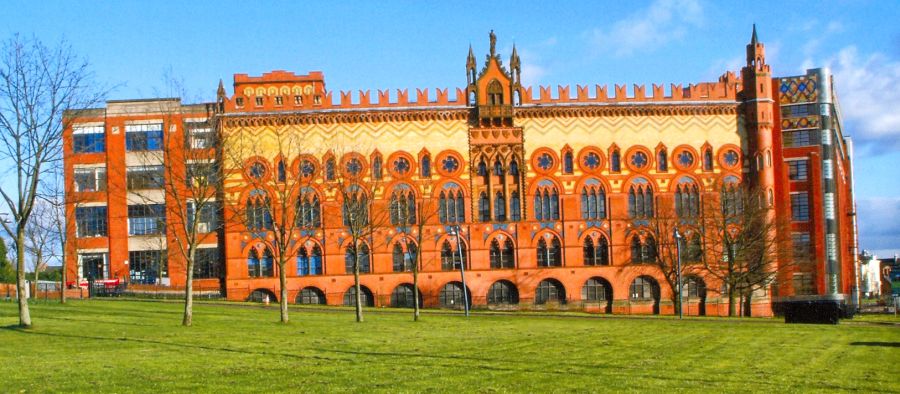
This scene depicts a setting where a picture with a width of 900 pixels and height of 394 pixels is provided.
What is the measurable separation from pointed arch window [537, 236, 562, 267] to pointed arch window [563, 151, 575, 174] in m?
4.80

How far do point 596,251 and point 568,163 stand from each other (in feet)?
21.3

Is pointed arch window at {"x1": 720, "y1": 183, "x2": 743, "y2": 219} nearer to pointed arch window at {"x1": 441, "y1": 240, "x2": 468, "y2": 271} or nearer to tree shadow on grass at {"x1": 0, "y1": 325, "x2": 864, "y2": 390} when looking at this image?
pointed arch window at {"x1": 441, "y1": 240, "x2": 468, "y2": 271}

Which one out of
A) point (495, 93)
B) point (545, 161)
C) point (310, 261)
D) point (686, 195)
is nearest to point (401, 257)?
point (310, 261)

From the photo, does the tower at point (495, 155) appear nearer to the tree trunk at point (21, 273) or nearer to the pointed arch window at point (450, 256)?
the pointed arch window at point (450, 256)

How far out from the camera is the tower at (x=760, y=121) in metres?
70.8

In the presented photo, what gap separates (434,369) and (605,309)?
161 ft

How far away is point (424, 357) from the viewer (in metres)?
24.6

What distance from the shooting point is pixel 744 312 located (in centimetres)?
6925

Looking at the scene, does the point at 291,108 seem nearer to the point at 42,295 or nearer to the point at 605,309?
the point at 42,295

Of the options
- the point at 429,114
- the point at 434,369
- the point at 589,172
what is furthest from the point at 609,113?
the point at 434,369

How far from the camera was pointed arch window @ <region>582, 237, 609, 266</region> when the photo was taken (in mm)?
70312

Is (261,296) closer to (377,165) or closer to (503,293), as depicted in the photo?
(377,165)

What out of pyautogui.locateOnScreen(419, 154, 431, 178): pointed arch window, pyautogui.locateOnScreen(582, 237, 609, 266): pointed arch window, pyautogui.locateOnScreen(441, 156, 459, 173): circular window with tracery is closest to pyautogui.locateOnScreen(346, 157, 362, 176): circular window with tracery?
pyautogui.locateOnScreen(419, 154, 431, 178): pointed arch window

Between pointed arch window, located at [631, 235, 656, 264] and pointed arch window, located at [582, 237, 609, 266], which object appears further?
pointed arch window, located at [582, 237, 609, 266]
